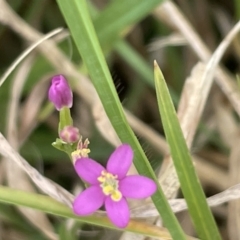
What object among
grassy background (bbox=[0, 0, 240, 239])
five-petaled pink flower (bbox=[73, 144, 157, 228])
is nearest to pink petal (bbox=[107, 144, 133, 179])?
five-petaled pink flower (bbox=[73, 144, 157, 228])

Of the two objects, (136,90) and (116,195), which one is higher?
(136,90)

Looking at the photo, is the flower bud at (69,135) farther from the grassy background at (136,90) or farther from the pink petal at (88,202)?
the grassy background at (136,90)

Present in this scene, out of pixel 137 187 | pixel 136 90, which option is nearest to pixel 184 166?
pixel 137 187

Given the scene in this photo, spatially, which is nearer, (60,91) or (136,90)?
(60,91)

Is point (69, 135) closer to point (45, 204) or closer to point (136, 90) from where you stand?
point (45, 204)

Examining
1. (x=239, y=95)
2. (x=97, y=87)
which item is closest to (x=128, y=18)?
(x=239, y=95)

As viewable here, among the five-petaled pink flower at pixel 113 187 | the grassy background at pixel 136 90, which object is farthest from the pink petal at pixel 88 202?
the grassy background at pixel 136 90

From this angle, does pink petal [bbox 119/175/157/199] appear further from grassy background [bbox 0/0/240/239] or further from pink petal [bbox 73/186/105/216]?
grassy background [bbox 0/0/240/239]
